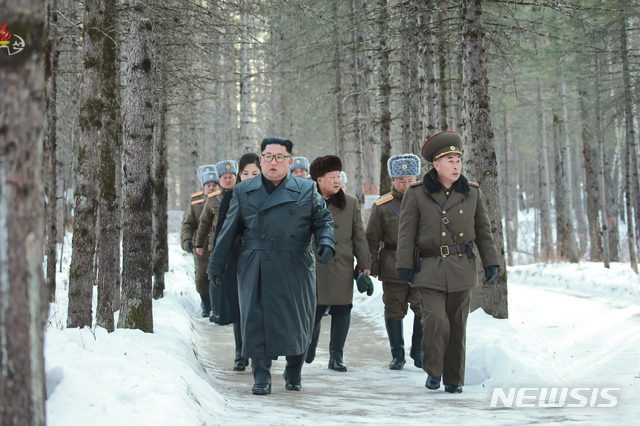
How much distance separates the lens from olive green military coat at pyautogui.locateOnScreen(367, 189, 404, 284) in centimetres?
803

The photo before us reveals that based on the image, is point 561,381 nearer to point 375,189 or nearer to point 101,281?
point 101,281

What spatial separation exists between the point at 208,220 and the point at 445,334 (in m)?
5.31

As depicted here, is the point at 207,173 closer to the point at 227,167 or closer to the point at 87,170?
the point at 227,167

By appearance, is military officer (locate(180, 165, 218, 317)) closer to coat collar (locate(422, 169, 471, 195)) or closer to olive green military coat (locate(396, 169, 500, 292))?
olive green military coat (locate(396, 169, 500, 292))

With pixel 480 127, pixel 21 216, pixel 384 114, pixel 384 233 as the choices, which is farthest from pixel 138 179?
pixel 384 114

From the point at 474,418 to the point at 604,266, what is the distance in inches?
565

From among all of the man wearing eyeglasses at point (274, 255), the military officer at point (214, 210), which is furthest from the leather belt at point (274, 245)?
the military officer at point (214, 210)

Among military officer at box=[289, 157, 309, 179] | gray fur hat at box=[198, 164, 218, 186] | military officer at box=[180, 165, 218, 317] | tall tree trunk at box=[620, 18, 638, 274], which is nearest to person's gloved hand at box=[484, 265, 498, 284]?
military officer at box=[289, 157, 309, 179]

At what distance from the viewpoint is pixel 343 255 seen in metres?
7.96

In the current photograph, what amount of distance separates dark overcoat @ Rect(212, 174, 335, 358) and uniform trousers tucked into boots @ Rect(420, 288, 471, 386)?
1.10 metres

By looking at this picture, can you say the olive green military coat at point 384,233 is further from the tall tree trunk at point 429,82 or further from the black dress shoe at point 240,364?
the tall tree trunk at point 429,82

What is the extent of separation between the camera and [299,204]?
20.2ft

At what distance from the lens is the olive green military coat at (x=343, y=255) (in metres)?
7.75

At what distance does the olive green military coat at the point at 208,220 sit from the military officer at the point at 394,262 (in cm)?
330
